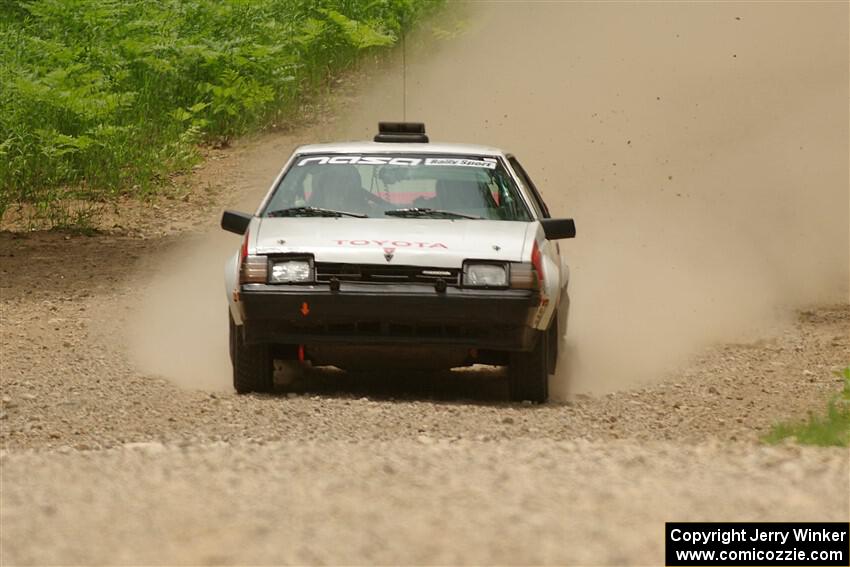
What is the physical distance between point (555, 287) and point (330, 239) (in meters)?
1.35

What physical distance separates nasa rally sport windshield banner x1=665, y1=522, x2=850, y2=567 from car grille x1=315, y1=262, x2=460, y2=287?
351 cm

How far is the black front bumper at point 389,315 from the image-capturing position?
8.56 meters

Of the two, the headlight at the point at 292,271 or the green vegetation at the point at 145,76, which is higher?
the green vegetation at the point at 145,76

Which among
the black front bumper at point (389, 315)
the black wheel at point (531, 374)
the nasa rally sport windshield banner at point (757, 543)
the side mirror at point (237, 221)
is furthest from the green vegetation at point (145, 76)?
the nasa rally sport windshield banner at point (757, 543)

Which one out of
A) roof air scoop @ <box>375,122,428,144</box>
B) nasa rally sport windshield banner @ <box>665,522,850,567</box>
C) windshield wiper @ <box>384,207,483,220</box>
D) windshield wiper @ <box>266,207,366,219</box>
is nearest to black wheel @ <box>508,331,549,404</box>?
windshield wiper @ <box>384,207,483,220</box>

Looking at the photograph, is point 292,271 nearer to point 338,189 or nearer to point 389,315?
point 389,315

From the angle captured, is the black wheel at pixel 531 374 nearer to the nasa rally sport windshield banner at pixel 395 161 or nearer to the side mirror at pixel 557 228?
the side mirror at pixel 557 228

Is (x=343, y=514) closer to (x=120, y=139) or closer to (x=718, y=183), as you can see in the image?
(x=120, y=139)

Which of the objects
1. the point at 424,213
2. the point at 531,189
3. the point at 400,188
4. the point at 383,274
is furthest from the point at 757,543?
the point at 531,189

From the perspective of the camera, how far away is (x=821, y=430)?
764cm

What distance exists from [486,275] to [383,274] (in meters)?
0.58

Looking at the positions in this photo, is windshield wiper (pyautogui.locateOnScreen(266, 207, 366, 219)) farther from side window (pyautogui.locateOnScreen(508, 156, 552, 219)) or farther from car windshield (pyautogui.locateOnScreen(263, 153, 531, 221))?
side window (pyautogui.locateOnScreen(508, 156, 552, 219))

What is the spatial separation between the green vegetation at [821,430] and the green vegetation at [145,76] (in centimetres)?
1001

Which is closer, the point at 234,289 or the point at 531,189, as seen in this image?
the point at 234,289
